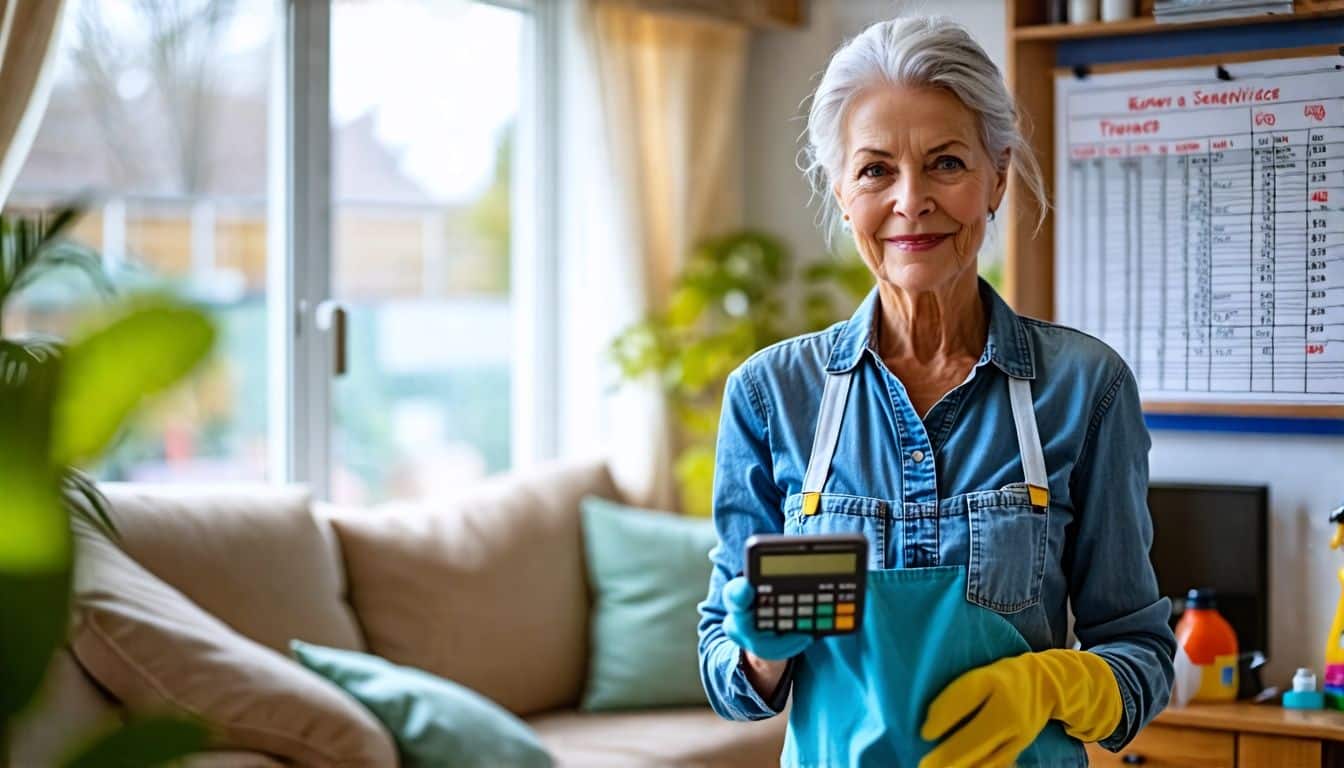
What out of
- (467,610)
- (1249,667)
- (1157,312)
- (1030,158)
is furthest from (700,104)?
(1030,158)

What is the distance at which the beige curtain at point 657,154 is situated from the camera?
11.7 ft

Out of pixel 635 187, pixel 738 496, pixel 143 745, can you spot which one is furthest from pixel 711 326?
pixel 143 745

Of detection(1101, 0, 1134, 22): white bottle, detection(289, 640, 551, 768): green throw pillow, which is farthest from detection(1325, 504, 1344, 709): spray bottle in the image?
detection(289, 640, 551, 768): green throw pillow

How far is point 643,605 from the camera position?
307cm

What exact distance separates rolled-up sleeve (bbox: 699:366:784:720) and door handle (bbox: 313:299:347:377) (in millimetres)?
1771

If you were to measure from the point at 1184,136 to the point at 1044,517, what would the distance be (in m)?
0.96

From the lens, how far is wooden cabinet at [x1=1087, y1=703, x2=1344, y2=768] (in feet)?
6.61

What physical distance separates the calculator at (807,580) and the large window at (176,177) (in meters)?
1.87

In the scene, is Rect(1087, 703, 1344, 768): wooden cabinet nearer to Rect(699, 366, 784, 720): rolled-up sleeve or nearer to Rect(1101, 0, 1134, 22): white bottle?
Rect(699, 366, 784, 720): rolled-up sleeve

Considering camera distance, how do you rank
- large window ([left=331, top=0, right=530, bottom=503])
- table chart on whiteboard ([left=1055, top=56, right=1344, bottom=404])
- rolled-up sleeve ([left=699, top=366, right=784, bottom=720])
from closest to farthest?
rolled-up sleeve ([left=699, top=366, right=784, bottom=720]), table chart on whiteboard ([left=1055, top=56, right=1344, bottom=404]), large window ([left=331, top=0, right=530, bottom=503])

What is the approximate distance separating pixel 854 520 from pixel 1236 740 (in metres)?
1.08

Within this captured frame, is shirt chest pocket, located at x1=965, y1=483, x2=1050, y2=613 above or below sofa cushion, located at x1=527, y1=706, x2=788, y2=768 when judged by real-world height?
above

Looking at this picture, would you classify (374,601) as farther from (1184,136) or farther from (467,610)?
(1184,136)

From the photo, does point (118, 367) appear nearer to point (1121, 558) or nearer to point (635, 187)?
point (1121, 558)
